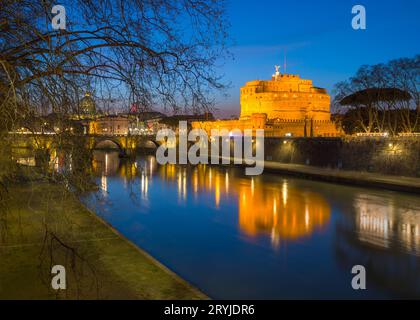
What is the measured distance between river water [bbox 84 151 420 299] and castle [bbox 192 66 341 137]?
41.0m

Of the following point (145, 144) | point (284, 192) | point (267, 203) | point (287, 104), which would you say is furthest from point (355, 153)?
point (287, 104)

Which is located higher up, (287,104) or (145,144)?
(287,104)

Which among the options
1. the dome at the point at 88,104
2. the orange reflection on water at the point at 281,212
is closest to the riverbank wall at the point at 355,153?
the orange reflection on water at the point at 281,212

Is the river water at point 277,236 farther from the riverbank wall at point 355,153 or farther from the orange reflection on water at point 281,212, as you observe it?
the riverbank wall at point 355,153

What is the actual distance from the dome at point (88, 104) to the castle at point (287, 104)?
56.6 metres

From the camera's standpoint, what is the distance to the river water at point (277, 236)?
791 centimetres

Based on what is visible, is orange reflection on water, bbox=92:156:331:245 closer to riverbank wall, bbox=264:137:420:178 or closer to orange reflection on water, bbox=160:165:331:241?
orange reflection on water, bbox=160:165:331:241

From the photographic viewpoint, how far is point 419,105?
31.0 m

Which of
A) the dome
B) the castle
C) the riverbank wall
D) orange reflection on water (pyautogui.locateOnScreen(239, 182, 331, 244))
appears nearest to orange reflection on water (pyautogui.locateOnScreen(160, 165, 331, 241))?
orange reflection on water (pyautogui.locateOnScreen(239, 182, 331, 244))

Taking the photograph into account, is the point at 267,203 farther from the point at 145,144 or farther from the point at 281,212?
the point at 145,144

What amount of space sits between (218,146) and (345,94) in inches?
652

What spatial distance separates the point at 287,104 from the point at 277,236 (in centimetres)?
5623

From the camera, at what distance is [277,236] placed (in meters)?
12.0
